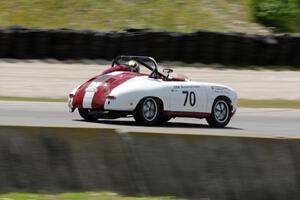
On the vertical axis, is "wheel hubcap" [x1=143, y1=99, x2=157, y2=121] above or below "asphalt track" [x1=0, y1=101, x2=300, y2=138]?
above

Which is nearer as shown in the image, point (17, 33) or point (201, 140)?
point (201, 140)

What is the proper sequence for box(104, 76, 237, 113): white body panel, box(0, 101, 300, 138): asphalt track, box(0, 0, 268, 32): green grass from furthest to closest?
box(0, 0, 268, 32): green grass → box(0, 101, 300, 138): asphalt track → box(104, 76, 237, 113): white body panel

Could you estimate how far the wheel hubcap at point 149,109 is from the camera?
13078 millimetres

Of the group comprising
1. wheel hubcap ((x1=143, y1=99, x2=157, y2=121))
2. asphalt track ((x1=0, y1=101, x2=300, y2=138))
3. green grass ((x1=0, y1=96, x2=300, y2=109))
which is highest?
wheel hubcap ((x1=143, y1=99, x2=157, y2=121))

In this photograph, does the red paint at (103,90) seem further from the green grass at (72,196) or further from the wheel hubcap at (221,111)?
the green grass at (72,196)

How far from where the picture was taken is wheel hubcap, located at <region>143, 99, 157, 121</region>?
13078 mm

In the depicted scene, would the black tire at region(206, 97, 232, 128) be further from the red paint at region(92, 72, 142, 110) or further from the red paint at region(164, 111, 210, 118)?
the red paint at region(92, 72, 142, 110)

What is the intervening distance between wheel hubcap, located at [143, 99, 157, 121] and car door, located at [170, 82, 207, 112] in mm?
306

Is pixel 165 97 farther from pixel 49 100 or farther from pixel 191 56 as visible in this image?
pixel 191 56

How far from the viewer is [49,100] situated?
19359 millimetres

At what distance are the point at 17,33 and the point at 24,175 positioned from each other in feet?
53.1

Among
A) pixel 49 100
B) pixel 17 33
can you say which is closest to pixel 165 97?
pixel 49 100

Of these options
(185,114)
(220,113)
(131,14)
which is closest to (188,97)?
(185,114)

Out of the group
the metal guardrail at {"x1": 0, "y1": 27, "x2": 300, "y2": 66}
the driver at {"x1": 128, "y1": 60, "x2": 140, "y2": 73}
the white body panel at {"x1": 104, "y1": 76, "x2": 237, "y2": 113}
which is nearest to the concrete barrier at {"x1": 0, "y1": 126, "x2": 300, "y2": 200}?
the white body panel at {"x1": 104, "y1": 76, "x2": 237, "y2": 113}
